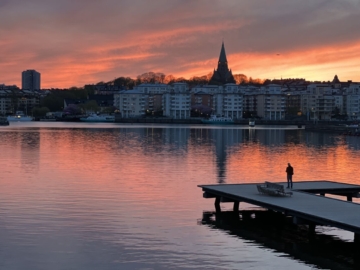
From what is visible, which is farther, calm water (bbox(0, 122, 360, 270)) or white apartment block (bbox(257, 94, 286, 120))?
white apartment block (bbox(257, 94, 286, 120))

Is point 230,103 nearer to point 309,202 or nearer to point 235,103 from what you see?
point 235,103

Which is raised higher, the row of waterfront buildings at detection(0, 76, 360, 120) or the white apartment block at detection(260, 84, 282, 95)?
the white apartment block at detection(260, 84, 282, 95)

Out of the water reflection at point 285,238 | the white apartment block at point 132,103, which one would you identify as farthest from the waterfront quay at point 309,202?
the white apartment block at point 132,103

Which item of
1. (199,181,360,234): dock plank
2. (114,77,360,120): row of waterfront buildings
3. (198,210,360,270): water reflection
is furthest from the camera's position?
(114,77,360,120): row of waterfront buildings

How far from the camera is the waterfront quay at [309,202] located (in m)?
16.3

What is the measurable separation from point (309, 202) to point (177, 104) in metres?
165

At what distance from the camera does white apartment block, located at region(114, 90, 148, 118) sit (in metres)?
189

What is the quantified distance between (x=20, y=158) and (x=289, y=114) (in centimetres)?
16459

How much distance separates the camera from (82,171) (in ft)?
104

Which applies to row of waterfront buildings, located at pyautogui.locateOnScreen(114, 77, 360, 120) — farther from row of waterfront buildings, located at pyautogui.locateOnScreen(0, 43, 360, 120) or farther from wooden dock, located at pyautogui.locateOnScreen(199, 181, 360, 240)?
wooden dock, located at pyautogui.locateOnScreen(199, 181, 360, 240)

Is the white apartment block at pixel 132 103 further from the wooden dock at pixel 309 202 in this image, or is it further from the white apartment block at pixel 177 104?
the wooden dock at pixel 309 202

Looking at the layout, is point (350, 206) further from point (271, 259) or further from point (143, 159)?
point (143, 159)

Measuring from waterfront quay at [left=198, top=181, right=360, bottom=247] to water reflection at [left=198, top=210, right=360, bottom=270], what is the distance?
37cm

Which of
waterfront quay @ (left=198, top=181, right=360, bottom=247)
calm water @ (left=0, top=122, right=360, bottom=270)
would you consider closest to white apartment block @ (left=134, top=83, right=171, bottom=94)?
calm water @ (left=0, top=122, right=360, bottom=270)
